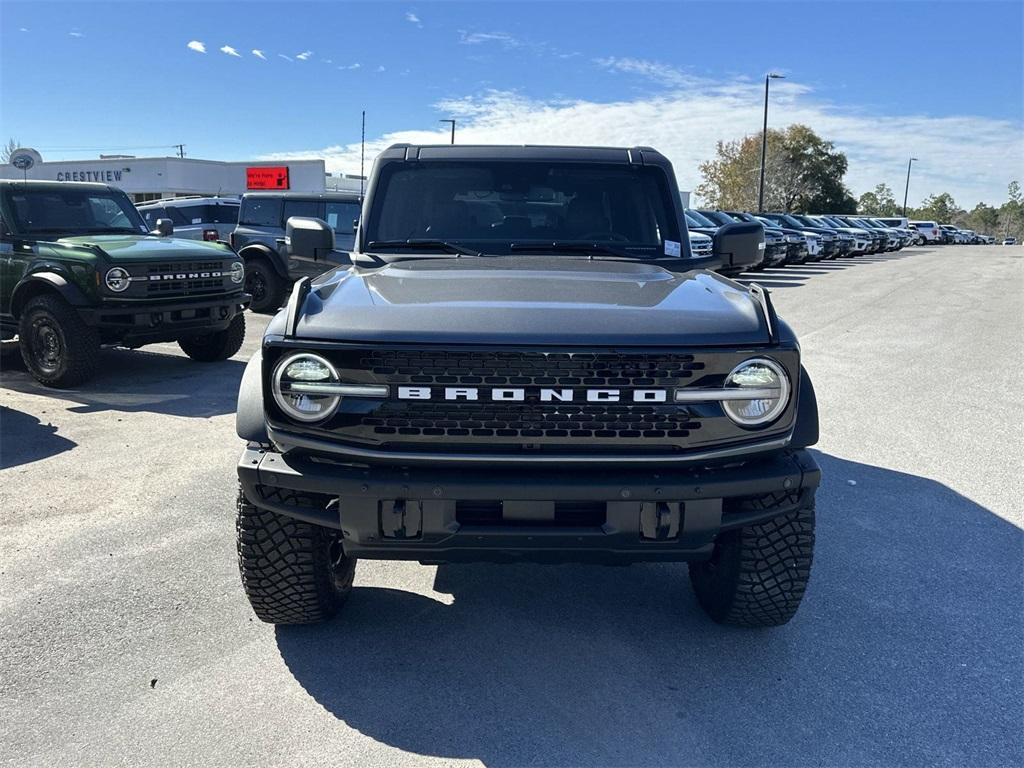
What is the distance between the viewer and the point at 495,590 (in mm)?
3580

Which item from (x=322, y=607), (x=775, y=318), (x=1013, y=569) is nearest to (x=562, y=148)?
(x=775, y=318)

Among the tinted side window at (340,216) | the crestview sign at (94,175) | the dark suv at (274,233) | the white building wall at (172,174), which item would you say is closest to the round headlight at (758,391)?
the dark suv at (274,233)

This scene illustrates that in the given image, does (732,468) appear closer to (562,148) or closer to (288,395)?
(288,395)

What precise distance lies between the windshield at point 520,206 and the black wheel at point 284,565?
61.1 inches

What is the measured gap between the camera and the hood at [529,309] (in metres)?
2.56

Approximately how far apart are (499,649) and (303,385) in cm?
126

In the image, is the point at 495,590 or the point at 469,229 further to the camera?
the point at 469,229

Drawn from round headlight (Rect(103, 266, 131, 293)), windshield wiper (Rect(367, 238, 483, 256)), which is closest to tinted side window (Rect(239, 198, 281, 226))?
round headlight (Rect(103, 266, 131, 293))

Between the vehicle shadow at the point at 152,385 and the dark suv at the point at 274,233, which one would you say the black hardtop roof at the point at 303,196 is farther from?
the vehicle shadow at the point at 152,385

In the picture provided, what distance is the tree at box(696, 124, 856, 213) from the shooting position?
5762 centimetres

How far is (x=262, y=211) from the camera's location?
1320cm

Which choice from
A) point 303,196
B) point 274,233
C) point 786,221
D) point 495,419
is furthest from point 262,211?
point 786,221

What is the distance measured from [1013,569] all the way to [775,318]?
6.77 ft

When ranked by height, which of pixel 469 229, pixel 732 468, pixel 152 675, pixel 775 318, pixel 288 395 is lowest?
pixel 152 675
